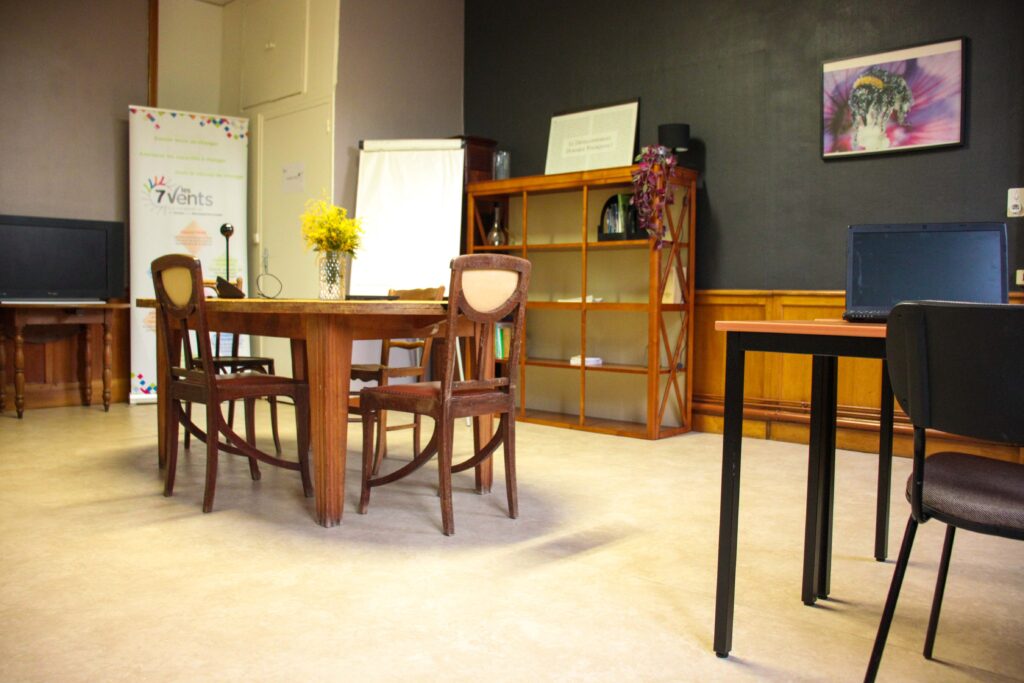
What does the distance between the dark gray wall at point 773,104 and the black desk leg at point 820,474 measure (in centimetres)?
259

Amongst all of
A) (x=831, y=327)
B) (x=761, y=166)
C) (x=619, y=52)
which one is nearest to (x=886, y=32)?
(x=761, y=166)

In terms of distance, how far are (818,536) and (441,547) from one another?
1220 mm

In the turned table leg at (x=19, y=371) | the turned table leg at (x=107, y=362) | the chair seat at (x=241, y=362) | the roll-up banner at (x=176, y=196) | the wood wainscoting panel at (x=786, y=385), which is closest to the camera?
the chair seat at (x=241, y=362)

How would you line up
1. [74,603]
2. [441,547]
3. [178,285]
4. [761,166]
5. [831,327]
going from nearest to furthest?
[831,327] → [74,603] → [441,547] → [178,285] → [761,166]

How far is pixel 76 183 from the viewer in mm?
6363

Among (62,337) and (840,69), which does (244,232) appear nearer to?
(62,337)

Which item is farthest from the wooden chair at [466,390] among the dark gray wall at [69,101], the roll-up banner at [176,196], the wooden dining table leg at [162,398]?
the dark gray wall at [69,101]

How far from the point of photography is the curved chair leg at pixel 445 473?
3.01 metres

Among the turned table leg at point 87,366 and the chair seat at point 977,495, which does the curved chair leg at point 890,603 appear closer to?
the chair seat at point 977,495

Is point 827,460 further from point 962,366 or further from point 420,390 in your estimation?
point 420,390

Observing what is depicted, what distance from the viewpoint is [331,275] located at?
3557mm

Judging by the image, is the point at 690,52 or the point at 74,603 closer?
the point at 74,603

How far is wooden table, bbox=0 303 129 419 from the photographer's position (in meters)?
5.61

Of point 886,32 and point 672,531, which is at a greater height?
point 886,32
